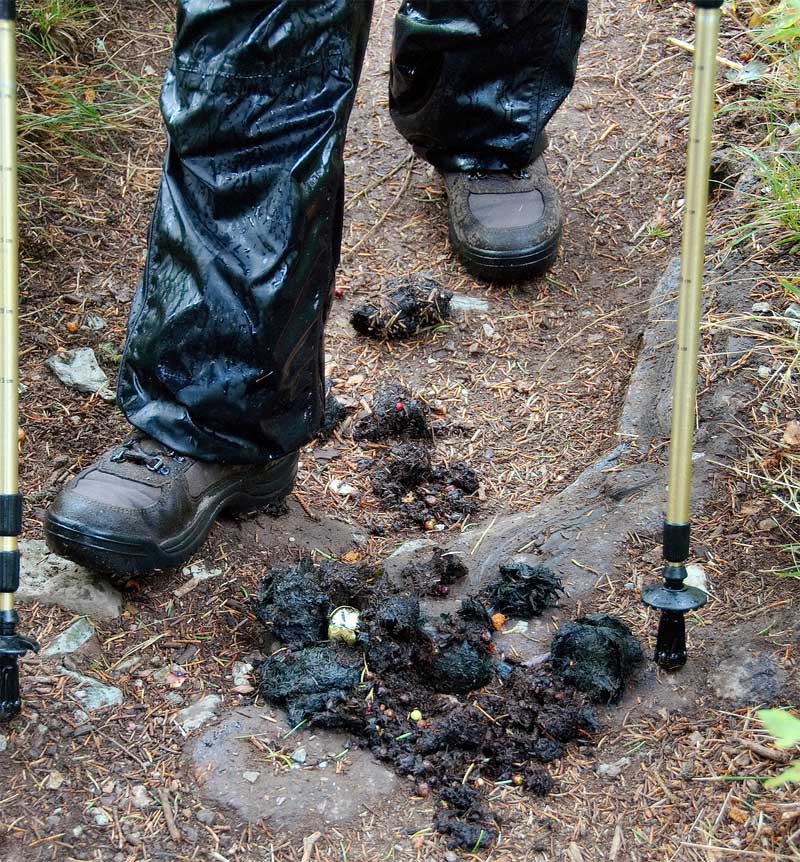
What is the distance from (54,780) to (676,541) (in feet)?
4.28

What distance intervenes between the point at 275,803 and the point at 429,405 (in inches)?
68.0

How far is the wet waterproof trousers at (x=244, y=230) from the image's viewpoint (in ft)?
7.29

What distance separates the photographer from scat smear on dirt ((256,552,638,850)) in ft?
6.68

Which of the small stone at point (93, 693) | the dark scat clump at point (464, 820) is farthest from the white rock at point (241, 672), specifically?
the dark scat clump at point (464, 820)

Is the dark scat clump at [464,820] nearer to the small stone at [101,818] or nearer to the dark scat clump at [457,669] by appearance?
the dark scat clump at [457,669]

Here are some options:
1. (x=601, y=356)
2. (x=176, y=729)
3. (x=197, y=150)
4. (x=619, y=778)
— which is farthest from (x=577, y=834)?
(x=601, y=356)

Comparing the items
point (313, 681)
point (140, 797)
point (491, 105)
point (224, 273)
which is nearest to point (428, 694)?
point (313, 681)

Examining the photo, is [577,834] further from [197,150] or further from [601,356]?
[601,356]

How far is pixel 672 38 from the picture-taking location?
4.63 metres

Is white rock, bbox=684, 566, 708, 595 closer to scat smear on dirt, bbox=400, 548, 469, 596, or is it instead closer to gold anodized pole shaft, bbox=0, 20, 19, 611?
scat smear on dirt, bbox=400, 548, 469, 596

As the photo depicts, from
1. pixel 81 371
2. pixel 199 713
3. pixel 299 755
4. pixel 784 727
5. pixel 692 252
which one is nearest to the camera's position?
pixel 784 727

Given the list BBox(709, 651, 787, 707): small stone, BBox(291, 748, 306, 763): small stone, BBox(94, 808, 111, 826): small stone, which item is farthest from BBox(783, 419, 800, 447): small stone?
BBox(94, 808, 111, 826): small stone

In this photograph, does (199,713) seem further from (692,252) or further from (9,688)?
(692,252)

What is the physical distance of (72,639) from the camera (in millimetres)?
2285
